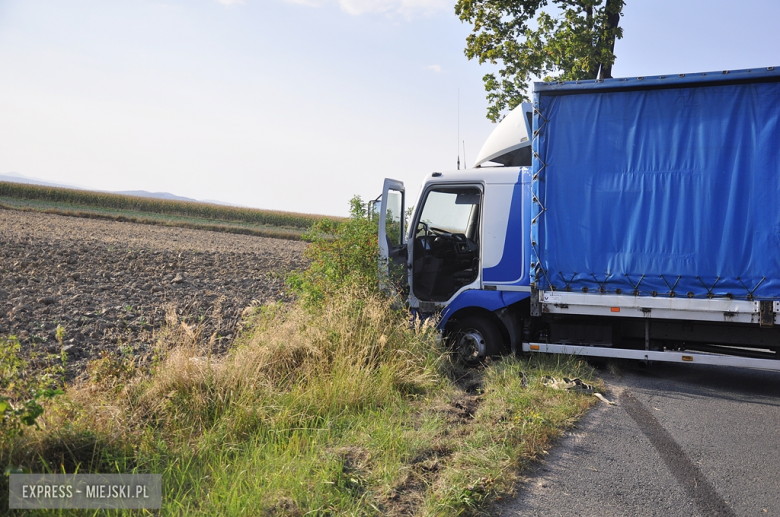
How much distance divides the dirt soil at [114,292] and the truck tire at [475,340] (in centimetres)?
302

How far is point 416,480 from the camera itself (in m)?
3.91

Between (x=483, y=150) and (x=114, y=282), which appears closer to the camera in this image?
(x=483, y=150)

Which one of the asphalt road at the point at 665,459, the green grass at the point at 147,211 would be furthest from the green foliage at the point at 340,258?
the green grass at the point at 147,211

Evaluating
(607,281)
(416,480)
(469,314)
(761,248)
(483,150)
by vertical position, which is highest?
(483,150)

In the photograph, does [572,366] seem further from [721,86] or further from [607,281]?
[721,86]

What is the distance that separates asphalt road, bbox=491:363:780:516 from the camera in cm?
372

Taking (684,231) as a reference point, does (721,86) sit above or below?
above

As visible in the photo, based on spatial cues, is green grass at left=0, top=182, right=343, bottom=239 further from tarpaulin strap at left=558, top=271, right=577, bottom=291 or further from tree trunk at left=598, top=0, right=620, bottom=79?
tarpaulin strap at left=558, top=271, right=577, bottom=291

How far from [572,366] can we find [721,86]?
140 inches

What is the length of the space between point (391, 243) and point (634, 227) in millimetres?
3157

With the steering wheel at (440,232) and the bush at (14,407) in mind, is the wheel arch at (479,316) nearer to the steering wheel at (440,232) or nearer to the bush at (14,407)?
the steering wheel at (440,232)

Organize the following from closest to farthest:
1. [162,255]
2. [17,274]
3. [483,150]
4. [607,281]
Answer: [607,281] → [483,150] → [17,274] → [162,255]

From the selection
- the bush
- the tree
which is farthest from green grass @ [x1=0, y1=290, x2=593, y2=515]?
the tree

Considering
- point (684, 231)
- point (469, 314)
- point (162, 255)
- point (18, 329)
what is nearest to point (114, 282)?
point (18, 329)
